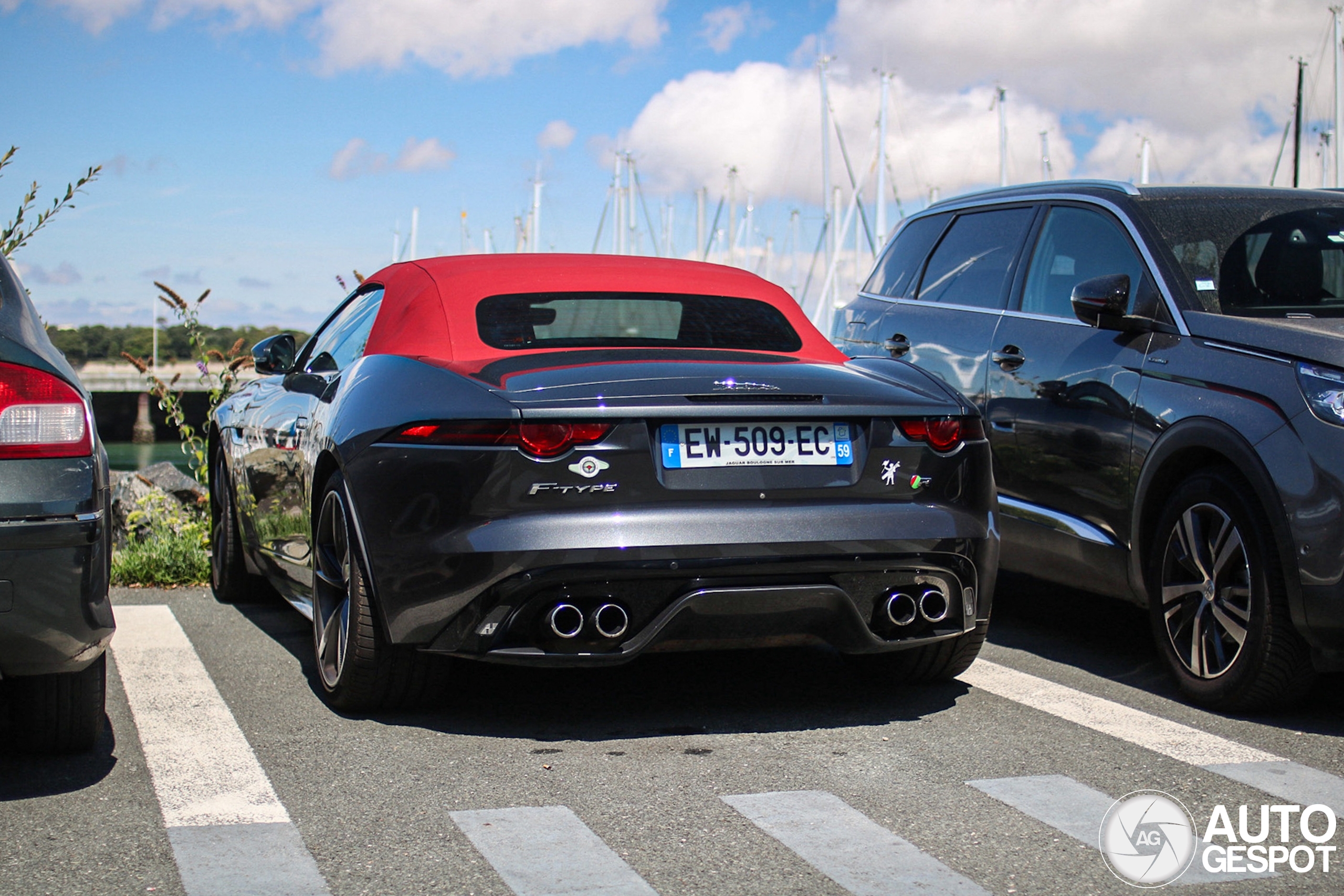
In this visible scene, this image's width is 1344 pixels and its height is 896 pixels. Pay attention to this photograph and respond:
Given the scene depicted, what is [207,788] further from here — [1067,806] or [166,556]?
[166,556]

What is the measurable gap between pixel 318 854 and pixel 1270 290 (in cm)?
397

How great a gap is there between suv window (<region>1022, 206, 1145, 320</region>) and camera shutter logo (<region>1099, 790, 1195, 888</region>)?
7.83ft

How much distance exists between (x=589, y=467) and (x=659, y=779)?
2.88 feet

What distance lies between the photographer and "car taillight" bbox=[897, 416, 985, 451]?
4367 millimetres

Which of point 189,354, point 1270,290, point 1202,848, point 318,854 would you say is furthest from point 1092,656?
point 189,354

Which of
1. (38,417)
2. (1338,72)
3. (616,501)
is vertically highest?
(1338,72)

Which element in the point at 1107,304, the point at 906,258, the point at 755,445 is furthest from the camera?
the point at 906,258

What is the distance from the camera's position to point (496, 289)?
195 inches

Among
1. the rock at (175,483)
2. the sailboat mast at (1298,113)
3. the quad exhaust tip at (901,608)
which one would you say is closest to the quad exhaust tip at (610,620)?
the quad exhaust tip at (901,608)

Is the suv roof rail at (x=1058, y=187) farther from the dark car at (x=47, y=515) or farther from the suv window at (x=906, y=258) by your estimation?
the dark car at (x=47, y=515)

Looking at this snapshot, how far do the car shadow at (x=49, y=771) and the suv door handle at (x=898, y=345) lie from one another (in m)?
4.02

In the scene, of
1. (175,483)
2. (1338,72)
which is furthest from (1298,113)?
(175,483)

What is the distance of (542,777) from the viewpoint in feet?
13.0

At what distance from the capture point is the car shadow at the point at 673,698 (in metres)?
4.53
